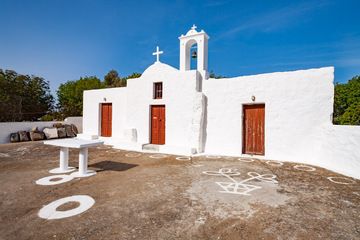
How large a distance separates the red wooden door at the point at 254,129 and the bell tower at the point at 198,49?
8.10 ft

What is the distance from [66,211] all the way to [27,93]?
2396 centimetres

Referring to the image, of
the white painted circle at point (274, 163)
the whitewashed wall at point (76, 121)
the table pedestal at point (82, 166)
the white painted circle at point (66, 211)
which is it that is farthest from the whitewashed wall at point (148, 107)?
the whitewashed wall at point (76, 121)

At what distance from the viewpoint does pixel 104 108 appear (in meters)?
11.7

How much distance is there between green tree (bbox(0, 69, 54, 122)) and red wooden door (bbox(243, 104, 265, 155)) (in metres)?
17.5

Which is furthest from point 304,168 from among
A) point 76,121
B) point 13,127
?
point 76,121

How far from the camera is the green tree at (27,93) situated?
19.2m

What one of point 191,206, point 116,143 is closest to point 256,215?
point 191,206

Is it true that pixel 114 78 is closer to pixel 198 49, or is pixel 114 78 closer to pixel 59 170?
pixel 198 49

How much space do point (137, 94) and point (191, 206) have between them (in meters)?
7.54

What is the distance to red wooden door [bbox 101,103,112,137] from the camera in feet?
37.7

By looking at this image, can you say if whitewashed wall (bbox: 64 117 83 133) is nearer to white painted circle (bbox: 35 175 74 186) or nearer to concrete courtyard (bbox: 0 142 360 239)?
concrete courtyard (bbox: 0 142 360 239)

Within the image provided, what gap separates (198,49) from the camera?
8.93 meters

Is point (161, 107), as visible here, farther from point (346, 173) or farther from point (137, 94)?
point (346, 173)

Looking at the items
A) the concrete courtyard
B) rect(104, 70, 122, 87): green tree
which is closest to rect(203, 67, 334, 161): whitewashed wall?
the concrete courtyard
